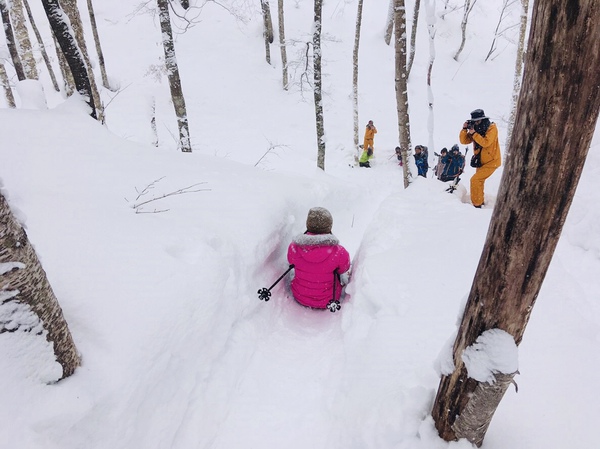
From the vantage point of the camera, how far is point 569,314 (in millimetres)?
3305

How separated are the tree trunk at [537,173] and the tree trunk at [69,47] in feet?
19.3

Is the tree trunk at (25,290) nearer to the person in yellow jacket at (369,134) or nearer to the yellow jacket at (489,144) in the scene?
the yellow jacket at (489,144)

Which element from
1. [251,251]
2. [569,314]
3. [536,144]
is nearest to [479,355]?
[536,144]

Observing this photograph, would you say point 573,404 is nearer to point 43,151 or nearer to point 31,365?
point 31,365

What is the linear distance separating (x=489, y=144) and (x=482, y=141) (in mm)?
146

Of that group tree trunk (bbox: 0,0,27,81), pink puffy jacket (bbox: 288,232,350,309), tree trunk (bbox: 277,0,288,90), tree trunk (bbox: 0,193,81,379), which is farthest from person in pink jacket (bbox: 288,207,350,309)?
tree trunk (bbox: 277,0,288,90)

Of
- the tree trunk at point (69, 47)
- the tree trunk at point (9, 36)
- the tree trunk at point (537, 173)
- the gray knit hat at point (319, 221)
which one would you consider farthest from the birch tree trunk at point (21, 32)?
the tree trunk at point (537, 173)

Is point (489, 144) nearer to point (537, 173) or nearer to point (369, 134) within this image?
point (537, 173)

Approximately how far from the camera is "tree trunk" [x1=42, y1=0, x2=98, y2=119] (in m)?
4.71

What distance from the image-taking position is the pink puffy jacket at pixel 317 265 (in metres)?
4.35

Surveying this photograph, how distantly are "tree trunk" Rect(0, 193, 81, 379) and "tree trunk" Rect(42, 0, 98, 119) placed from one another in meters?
4.45

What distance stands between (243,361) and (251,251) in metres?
Result: 1.34

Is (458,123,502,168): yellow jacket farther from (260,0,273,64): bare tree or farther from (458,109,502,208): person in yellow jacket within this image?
(260,0,273,64): bare tree

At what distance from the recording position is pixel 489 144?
5.87 metres
